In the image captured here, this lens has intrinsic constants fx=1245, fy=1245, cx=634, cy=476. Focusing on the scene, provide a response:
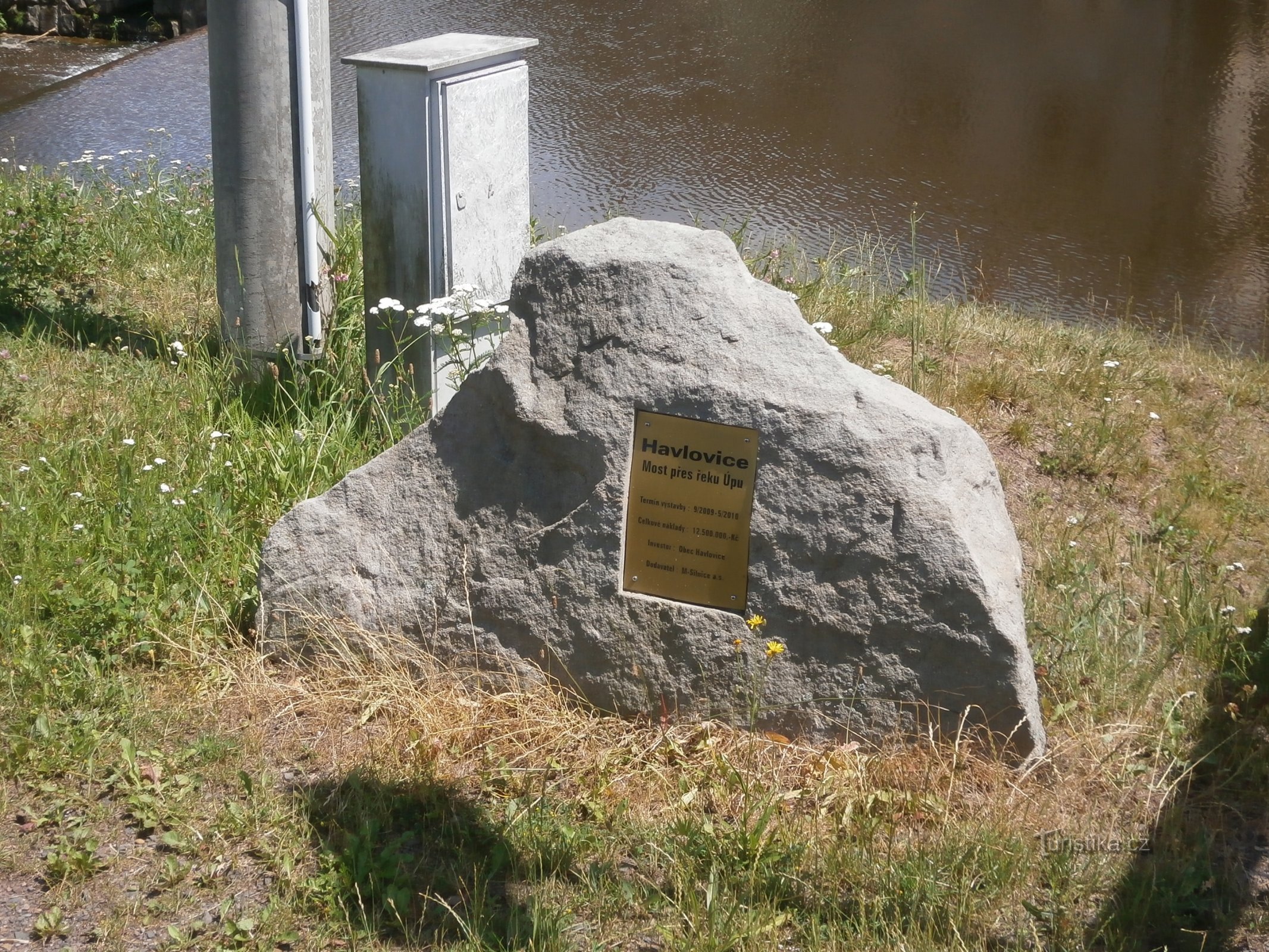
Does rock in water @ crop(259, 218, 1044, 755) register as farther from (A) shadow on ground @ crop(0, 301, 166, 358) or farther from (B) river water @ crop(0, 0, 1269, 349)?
(B) river water @ crop(0, 0, 1269, 349)

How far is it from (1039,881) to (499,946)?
127cm

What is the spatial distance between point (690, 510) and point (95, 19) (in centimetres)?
1385

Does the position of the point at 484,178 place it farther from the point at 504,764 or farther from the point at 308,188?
the point at 504,764

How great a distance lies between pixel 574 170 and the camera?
9.56 meters

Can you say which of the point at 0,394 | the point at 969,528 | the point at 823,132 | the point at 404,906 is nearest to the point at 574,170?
the point at 823,132

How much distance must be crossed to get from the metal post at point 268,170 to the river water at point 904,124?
3.27 metres

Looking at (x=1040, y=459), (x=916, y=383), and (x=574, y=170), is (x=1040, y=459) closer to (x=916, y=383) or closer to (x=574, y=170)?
(x=916, y=383)

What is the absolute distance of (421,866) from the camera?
301 cm

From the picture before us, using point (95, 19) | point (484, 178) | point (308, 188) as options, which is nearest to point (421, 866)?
point (484, 178)

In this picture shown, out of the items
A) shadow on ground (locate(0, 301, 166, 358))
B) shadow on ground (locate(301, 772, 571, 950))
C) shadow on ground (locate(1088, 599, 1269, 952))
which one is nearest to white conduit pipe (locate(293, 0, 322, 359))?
shadow on ground (locate(0, 301, 166, 358))

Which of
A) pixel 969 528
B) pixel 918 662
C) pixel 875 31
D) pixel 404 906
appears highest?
Result: pixel 875 31

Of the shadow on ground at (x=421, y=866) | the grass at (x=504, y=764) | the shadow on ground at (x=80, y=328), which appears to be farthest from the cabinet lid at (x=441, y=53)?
the shadow on ground at (x=421, y=866)

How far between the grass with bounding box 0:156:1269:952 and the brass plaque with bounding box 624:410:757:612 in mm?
405

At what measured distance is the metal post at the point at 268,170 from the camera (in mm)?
4848
